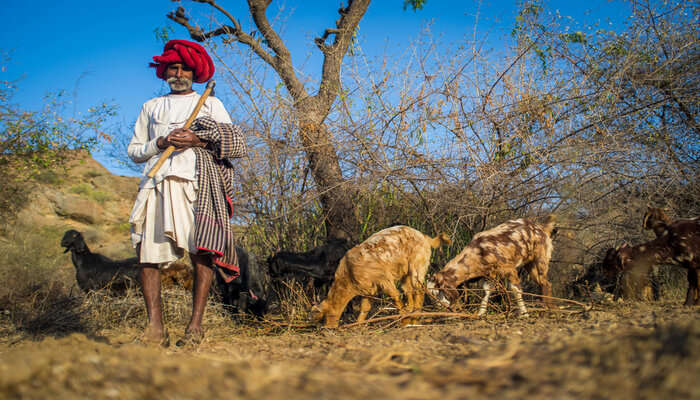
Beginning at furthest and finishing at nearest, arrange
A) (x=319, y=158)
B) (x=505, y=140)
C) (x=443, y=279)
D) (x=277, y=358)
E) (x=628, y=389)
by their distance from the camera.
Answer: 1. (x=319, y=158)
2. (x=505, y=140)
3. (x=443, y=279)
4. (x=277, y=358)
5. (x=628, y=389)

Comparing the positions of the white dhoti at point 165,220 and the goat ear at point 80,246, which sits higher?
the white dhoti at point 165,220

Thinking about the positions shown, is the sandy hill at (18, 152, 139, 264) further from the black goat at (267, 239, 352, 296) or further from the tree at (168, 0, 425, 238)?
the black goat at (267, 239, 352, 296)

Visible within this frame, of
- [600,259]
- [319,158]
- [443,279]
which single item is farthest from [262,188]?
[600,259]

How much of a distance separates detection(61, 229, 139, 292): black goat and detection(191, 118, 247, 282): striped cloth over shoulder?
247 centimetres

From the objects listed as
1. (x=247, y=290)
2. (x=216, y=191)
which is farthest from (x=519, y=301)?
(x=216, y=191)

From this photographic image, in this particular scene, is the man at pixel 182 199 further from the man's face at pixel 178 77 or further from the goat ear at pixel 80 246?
the goat ear at pixel 80 246

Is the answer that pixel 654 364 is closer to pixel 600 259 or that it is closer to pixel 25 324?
pixel 600 259

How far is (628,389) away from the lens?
3.83ft

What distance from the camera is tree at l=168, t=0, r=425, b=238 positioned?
584 centimetres

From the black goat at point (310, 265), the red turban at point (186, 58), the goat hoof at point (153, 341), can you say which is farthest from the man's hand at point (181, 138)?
the black goat at point (310, 265)

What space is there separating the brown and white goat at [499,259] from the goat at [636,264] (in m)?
0.66

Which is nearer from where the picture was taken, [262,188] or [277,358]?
[277,358]

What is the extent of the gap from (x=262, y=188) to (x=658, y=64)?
17.9 feet

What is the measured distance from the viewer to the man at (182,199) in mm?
3719
